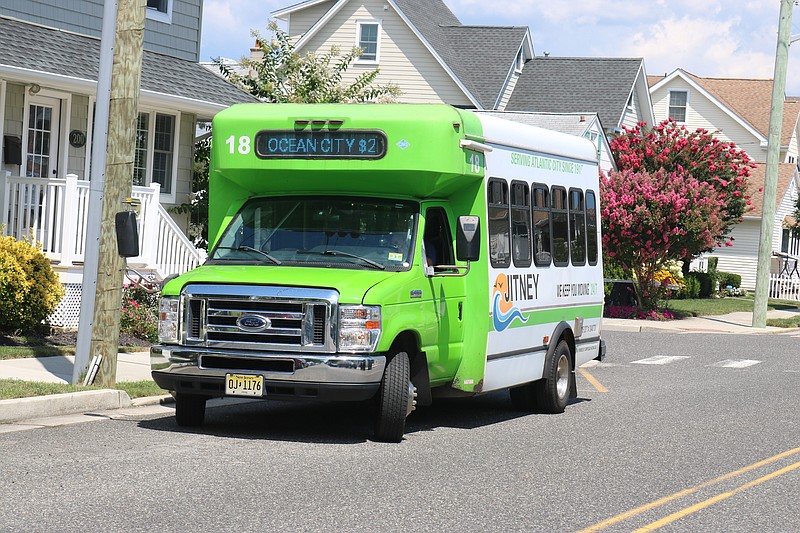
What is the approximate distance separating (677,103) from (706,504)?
2005 inches

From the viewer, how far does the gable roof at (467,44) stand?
1673 inches

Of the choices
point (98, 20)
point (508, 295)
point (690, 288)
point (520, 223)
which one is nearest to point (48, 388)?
point (508, 295)

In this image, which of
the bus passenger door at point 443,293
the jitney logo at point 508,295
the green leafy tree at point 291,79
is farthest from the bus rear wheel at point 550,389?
the green leafy tree at point 291,79

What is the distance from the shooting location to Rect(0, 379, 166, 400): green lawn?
37.5 ft

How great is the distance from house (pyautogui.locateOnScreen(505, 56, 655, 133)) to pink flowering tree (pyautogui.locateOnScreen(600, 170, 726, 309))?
1429cm

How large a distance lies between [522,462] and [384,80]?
34050mm

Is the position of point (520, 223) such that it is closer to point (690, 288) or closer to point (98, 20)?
point (98, 20)

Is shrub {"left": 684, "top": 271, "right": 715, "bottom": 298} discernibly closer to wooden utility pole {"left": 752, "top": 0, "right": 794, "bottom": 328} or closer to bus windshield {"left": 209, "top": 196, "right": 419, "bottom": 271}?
wooden utility pole {"left": 752, "top": 0, "right": 794, "bottom": 328}

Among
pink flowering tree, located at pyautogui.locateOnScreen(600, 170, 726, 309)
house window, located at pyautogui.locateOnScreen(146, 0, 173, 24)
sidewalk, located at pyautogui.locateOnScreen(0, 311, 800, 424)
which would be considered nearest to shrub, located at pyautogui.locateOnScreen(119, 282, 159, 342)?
sidewalk, located at pyautogui.locateOnScreen(0, 311, 800, 424)

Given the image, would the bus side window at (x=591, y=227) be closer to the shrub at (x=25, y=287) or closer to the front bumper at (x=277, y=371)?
the front bumper at (x=277, y=371)

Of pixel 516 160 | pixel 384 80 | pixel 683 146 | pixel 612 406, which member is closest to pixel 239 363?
pixel 516 160

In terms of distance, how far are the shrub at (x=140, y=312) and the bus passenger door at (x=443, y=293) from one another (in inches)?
278

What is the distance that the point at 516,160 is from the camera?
12.5m

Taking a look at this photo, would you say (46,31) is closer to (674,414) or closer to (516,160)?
(516,160)
